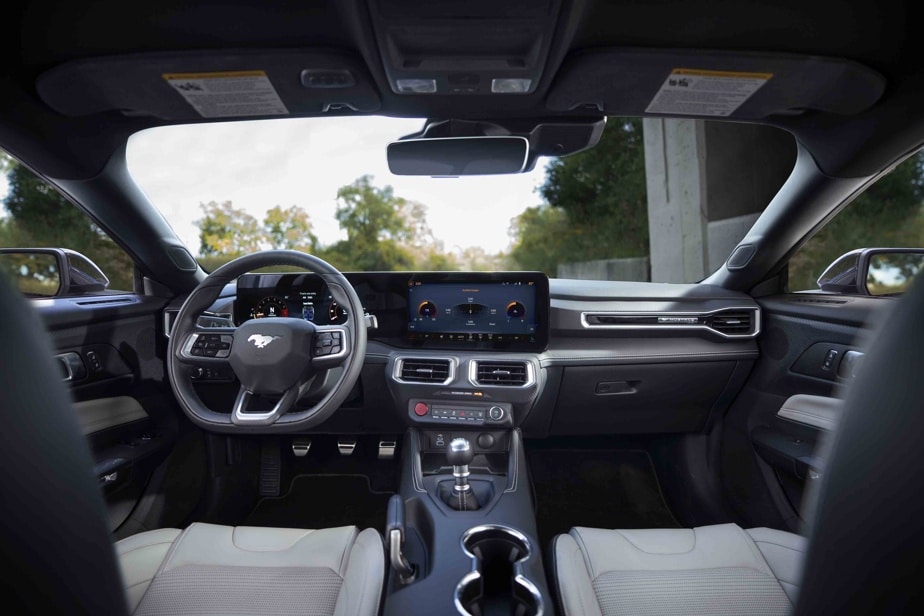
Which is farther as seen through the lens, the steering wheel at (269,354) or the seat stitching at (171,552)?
the steering wheel at (269,354)

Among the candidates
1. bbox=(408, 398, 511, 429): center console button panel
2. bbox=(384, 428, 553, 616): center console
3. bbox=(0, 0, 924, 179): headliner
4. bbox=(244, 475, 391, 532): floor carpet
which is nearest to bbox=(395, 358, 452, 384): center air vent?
bbox=(408, 398, 511, 429): center console button panel

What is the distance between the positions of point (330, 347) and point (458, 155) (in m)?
1.04

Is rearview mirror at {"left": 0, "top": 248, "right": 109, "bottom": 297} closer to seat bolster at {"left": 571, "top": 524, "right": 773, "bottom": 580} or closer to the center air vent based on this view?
the center air vent

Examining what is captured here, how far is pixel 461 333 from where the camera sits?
266 centimetres

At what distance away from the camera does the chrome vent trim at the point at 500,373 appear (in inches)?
98.7

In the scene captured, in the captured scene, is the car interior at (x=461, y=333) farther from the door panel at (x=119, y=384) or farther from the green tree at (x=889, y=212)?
the green tree at (x=889, y=212)

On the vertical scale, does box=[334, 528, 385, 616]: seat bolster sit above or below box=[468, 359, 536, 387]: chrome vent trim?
below

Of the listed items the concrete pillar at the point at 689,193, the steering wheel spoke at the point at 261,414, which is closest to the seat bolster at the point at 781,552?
the steering wheel spoke at the point at 261,414

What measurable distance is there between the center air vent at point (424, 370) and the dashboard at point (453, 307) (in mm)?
120

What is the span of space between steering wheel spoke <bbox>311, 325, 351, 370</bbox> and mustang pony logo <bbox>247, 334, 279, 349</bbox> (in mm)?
156

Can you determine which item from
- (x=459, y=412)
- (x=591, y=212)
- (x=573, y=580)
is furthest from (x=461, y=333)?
(x=591, y=212)

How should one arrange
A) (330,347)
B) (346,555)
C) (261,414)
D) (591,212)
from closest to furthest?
(346,555) < (261,414) < (330,347) < (591,212)

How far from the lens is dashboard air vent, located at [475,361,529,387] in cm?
251

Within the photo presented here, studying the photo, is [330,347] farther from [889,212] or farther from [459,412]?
[889,212]
